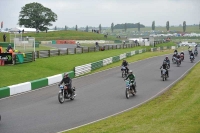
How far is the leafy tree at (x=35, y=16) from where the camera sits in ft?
398

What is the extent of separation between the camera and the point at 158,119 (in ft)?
47.6

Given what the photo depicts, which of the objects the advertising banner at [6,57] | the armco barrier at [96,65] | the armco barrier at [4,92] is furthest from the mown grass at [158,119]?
the armco barrier at [96,65]

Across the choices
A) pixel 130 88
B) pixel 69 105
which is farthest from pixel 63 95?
pixel 130 88

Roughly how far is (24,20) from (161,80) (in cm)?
9624

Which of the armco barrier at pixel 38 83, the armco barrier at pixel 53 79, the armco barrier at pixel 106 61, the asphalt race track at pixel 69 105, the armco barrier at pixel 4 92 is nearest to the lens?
the asphalt race track at pixel 69 105

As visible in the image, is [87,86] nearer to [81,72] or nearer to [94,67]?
[81,72]

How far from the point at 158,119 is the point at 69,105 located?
20.4 feet

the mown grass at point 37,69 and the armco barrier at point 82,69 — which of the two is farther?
the armco barrier at point 82,69

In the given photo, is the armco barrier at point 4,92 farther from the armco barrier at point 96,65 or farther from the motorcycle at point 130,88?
the armco barrier at point 96,65

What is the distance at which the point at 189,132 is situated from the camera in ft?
39.2

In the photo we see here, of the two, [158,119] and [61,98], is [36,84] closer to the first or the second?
[61,98]

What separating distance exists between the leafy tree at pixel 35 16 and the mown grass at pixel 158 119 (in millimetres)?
104071

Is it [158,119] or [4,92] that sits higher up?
[158,119]

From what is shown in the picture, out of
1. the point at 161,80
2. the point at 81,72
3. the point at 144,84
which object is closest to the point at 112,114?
the point at 144,84
